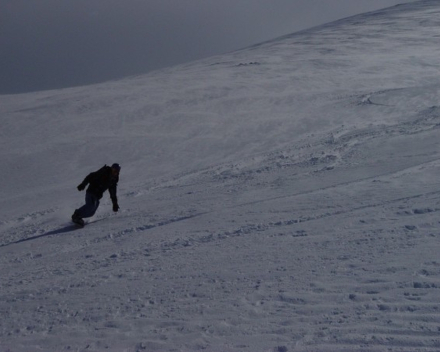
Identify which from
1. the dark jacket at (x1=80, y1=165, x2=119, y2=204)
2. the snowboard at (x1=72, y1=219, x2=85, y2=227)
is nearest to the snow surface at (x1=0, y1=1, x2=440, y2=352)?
the snowboard at (x1=72, y1=219, x2=85, y2=227)

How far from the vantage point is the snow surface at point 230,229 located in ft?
15.5

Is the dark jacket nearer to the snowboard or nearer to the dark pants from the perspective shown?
the dark pants

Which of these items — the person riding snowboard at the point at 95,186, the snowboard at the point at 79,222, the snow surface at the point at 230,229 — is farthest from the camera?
the person riding snowboard at the point at 95,186

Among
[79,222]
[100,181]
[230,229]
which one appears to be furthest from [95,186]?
[230,229]

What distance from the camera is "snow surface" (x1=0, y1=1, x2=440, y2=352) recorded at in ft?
15.5

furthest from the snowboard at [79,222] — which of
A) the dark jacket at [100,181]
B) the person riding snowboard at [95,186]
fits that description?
the dark jacket at [100,181]

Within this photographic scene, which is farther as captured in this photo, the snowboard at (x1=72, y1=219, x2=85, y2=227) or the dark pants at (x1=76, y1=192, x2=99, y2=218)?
the dark pants at (x1=76, y1=192, x2=99, y2=218)

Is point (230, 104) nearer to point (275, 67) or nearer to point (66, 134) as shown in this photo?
point (66, 134)

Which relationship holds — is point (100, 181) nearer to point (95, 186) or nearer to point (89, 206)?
point (95, 186)

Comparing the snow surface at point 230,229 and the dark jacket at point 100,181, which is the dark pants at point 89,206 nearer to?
the dark jacket at point 100,181

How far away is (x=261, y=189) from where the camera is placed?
32.6ft

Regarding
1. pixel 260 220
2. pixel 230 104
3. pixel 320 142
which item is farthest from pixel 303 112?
pixel 260 220

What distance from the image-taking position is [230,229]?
7.60 m

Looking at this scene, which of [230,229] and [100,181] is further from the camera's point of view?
[100,181]
